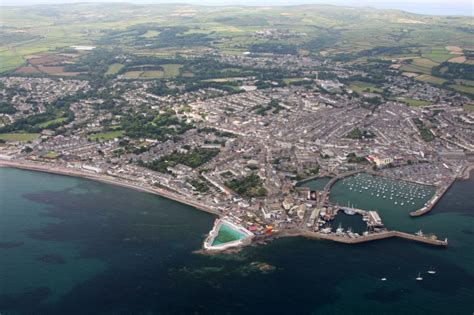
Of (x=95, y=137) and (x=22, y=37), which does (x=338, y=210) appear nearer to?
(x=95, y=137)

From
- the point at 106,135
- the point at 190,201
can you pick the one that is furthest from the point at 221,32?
the point at 190,201

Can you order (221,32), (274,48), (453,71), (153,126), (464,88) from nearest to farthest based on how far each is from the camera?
(153,126) → (464,88) → (453,71) → (274,48) → (221,32)

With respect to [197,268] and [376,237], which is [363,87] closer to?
[376,237]

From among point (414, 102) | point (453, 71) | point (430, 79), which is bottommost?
point (414, 102)

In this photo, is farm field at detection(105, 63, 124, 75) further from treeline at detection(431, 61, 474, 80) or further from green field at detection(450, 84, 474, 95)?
green field at detection(450, 84, 474, 95)

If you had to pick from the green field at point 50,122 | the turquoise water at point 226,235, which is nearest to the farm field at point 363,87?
the green field at point 50,122

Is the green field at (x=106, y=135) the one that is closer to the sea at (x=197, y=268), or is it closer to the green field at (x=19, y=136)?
the green field at (x=19, y=136)

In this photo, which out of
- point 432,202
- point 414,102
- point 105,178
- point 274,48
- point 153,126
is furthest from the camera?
point 274,48

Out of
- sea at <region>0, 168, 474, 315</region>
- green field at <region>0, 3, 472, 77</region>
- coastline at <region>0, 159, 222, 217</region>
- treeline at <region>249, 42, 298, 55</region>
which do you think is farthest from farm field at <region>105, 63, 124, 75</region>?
sea at <region>0, 168, 474, 315</region>
